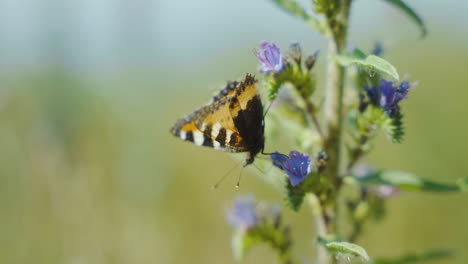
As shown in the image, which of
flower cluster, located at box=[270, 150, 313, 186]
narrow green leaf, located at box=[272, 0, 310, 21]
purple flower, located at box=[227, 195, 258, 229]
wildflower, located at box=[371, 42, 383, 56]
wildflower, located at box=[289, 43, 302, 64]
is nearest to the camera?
flower cluster, located at box=[270, 150, 313, 186]

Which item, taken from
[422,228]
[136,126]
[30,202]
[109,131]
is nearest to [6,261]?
[30,202]

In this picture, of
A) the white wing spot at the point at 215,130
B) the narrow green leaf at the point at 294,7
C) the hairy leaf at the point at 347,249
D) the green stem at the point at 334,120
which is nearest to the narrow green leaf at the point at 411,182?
the green stem at the point at 334,120

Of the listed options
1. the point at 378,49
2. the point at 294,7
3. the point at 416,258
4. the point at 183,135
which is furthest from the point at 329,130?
the point at 416,258

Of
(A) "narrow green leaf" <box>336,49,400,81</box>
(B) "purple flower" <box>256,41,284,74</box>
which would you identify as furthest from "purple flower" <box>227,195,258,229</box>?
(A) "narrow green leaf" <box>336,49,400,81</box>

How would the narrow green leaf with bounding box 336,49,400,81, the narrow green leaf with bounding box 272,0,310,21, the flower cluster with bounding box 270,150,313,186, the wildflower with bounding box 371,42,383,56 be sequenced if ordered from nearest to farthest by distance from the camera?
the narrow green leaf with bounding box 336,49,400,81
the flower cluster with bounding box 270,150,313,186
the narrow green leaf with bounding box 272,0,310,21
the wildflower with bounding box 371,42,383,56

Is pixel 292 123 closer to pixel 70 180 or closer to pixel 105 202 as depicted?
pixel 70 180

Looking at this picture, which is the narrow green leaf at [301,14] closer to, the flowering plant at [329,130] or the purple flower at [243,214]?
the flowering plant at [329,130]

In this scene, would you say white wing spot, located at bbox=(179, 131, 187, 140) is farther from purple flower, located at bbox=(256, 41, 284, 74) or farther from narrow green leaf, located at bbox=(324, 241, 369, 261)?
narrow green leaf, located at bbox=(324, 241, 369, 261)
